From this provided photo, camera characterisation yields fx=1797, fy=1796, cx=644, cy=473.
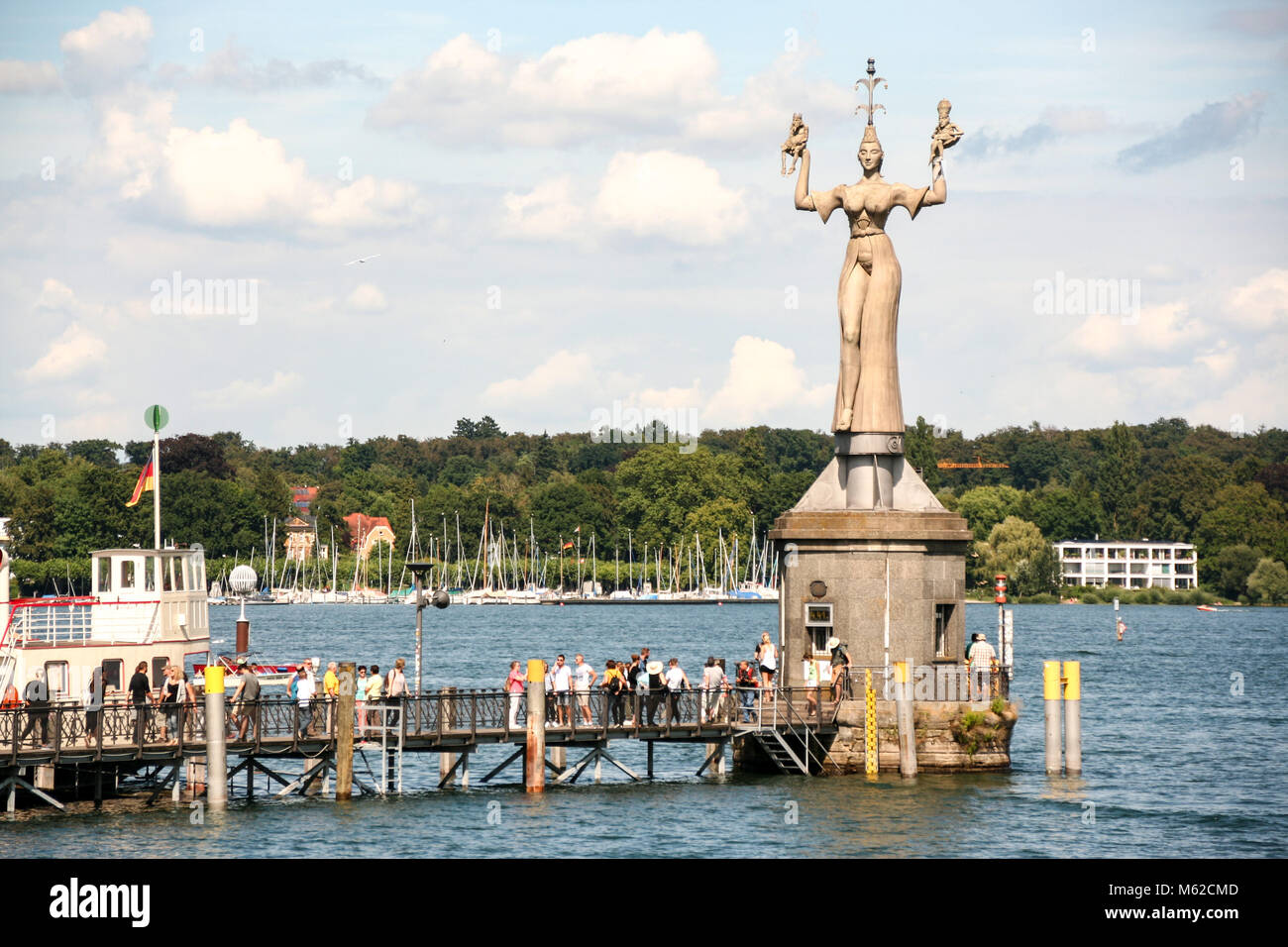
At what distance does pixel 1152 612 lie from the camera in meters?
193

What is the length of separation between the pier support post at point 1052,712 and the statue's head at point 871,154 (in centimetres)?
1194

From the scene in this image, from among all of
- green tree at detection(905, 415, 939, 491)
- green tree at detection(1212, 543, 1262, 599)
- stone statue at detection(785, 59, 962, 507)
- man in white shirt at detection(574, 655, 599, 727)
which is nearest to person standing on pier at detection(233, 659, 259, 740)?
man in white shirt at detection(574, 655, 599, 727)

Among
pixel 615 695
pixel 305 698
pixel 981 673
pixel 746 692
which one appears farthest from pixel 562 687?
pixel 981 673

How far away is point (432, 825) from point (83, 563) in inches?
5459

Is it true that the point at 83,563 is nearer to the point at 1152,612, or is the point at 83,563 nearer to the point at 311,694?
the point at 1152,612

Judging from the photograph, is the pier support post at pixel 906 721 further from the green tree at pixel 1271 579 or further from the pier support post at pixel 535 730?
the green tree at pixel 1271 579

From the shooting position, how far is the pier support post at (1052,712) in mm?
38656

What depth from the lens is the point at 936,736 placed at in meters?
38.6

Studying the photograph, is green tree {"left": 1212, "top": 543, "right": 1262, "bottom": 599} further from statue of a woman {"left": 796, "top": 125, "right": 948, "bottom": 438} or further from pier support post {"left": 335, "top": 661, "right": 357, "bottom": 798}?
pier support post {"left": 335, "top": 661, "right": 357, "bottom": 798}

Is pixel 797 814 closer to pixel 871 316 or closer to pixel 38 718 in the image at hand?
pixel 871 316

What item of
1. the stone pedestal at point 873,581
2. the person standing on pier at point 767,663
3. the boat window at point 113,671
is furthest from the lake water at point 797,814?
the boat window at point 113,671

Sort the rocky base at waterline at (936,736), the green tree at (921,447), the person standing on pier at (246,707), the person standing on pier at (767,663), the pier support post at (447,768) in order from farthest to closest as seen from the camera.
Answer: the green tree at (921,447) → the person standing on pier at (767,663) → the pier support post at (447,768) → the rocky base at waterline at (936,736) → the person standing on pier at (246,707)

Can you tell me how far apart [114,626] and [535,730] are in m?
10.7

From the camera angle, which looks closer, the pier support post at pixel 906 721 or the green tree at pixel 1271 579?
the pier support post at pixel 906 721
